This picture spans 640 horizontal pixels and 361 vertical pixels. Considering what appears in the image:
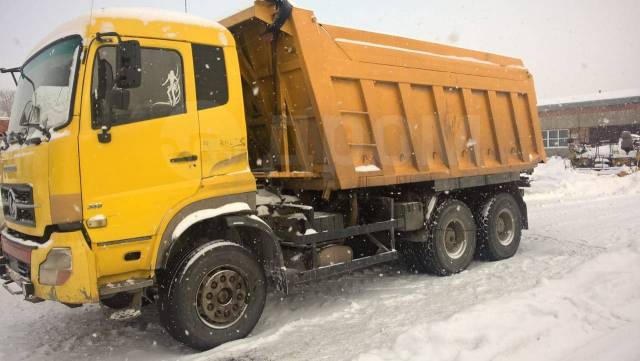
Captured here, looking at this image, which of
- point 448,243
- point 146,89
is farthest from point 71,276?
point 448,243

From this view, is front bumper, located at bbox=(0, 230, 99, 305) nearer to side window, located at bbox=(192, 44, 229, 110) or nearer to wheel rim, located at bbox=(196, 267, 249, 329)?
wheel rim, located at bbox=(196, 267, 249, 329)

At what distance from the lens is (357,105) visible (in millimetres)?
5617

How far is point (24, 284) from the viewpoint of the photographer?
3.95 m

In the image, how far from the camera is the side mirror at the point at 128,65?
12.0 ft

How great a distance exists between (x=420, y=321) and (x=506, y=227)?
388cm

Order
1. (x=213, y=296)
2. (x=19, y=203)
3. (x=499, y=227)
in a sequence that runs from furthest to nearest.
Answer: (x=499, y=227)
(x=213, y=296)
(x=19, y=203)

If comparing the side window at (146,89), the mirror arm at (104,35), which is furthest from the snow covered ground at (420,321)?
the mirror arm at (104,35)

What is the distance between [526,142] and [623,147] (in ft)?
69.9

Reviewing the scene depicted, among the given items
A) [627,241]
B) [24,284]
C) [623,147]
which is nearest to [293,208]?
[24,284]

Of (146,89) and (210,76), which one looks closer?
(146,89)

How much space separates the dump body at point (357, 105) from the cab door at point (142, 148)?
1342 millimetres

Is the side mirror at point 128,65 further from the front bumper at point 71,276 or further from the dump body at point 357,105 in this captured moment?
the dump body at point 357,105

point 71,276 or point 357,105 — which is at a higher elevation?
point 357,105

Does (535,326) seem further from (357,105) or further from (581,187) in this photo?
(581,187)
